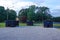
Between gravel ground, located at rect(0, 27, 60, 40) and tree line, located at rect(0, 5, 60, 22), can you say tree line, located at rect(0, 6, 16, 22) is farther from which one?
gravel ground, located at rect(0, 27, 60, 40)

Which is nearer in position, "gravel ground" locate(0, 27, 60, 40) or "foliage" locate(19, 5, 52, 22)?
"gravel ground" locate(0, 27, 60, 40)

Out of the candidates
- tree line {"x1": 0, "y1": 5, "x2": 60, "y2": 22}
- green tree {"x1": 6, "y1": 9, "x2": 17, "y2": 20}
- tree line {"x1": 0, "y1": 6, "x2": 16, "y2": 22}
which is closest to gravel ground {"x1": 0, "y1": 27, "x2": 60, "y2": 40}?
tree line {"x1": 0, "y1": 5, "x2": 60, "y2": 22}

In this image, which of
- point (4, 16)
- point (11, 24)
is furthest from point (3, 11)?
point (11, 24)

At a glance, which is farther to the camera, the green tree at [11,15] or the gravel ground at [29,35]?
the green tree at [11,15]

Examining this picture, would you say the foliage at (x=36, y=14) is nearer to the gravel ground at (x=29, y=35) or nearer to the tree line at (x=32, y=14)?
the tree line at (x=32, y=14)

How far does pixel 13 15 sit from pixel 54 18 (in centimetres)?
1510

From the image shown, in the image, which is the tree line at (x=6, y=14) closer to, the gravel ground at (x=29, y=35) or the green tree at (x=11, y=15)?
the green tree at (x=11, y=15)

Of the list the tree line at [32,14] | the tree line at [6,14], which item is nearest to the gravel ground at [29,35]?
the tree line at [32,14]

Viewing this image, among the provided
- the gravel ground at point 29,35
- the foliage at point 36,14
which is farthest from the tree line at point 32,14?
the gravel ground at point 29,35

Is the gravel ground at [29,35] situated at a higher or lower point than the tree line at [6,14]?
lower

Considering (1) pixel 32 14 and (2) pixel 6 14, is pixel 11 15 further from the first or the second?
(1) pixel 32 14

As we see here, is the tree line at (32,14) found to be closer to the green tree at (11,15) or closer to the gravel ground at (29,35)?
the green tree at (11,15)

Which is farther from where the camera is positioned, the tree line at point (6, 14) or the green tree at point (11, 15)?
the green tree at point (11, 15)

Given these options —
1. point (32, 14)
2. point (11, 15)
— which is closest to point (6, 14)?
point (11, 15)
